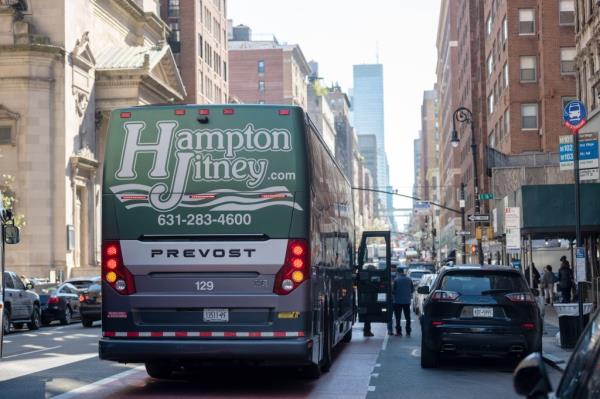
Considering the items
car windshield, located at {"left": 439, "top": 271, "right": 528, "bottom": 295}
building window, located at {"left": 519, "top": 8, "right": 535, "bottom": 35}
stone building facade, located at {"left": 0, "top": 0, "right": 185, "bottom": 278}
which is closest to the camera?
car windshield, located at {"left": 439, "top": 271, "right": 528, "bottom": 295}

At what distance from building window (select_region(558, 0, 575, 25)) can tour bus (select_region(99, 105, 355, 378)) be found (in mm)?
44333

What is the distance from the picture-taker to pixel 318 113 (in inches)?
6176

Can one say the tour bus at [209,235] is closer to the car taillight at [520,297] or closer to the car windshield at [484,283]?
the car windshield at [484,283]

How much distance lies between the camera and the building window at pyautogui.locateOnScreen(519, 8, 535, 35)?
57.3m

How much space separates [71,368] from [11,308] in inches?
476

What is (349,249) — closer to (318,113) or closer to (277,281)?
(277,281)

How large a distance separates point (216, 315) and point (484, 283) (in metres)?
5.32

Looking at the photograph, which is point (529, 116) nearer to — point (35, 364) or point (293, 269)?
point (35, 364)

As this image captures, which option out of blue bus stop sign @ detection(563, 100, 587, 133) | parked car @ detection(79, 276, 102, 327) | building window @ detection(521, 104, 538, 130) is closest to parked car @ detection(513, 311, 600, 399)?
blue bus stop sign @ detection(563, 100, 587, 133)

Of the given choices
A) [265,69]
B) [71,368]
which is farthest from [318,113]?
[71,368]

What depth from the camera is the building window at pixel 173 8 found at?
314ft

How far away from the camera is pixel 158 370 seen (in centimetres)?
1504

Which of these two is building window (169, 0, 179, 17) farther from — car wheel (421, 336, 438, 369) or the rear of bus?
the rear of bus

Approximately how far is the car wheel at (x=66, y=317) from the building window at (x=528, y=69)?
32782 millimetres
